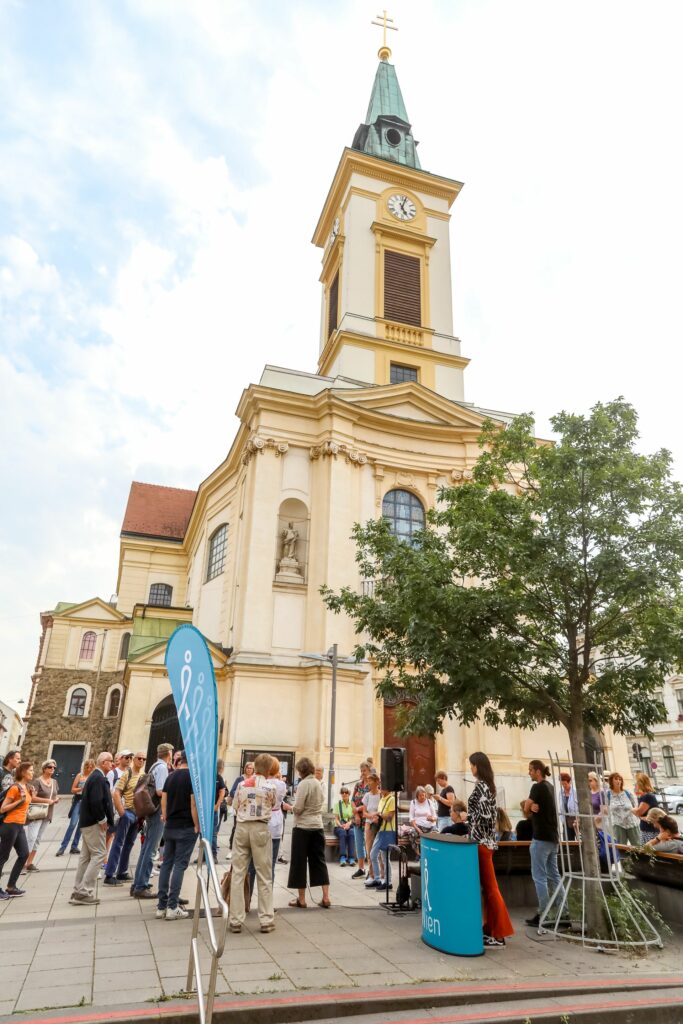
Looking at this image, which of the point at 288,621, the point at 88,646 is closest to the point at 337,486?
the point at 288,621

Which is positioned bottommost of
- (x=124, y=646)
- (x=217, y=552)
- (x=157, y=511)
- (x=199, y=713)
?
(x=199, y=713)

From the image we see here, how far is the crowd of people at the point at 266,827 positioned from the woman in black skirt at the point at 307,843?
1 cm

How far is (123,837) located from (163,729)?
1258cm

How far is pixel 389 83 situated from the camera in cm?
3800

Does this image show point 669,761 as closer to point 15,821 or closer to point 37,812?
point 37,812

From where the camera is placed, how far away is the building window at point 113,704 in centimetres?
3212

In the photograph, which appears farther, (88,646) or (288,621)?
(88,646)

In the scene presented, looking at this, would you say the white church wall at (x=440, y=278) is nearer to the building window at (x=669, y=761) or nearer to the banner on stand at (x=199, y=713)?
the banner on stand at (x=199, y=713)

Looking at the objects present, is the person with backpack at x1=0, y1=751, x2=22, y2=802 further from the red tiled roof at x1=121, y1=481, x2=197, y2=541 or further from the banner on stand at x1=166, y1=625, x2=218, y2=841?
the red tiled roof at x1=121, y1=481, x2=197, y2=541

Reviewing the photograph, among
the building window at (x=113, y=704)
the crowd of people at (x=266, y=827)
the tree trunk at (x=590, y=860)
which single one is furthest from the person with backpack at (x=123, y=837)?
the building window at (x=113, y=704)

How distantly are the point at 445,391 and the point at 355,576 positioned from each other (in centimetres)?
985

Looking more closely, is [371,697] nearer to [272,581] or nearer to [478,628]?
[272,581]

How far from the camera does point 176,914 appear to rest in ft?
→ 23.6

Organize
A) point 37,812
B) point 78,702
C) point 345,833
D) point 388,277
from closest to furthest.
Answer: point 37,812 < point 345,833 < point 388,277 < point 78,702
